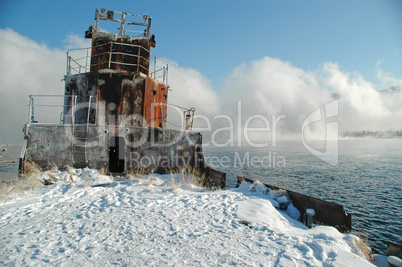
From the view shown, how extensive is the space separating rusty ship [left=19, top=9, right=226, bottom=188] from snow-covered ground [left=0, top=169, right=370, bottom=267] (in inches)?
86.8

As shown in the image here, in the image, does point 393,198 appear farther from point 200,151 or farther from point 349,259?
point 349,259

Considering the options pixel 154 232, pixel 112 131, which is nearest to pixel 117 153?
pixel 112 131

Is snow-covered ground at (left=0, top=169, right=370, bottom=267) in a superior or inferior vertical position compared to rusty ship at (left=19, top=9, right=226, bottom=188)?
inferior

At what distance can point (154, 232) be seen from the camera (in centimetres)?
474

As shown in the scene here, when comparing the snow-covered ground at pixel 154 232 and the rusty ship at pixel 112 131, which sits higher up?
the rusty ship at pixel 112 131

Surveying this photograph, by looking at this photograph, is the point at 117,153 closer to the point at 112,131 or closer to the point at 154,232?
the point at 112,131

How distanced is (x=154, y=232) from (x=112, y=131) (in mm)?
6467

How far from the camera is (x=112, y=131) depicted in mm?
9922

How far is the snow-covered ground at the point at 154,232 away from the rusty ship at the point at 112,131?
2.20m

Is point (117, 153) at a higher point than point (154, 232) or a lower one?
higher

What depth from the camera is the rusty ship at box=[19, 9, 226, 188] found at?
9.34 meters

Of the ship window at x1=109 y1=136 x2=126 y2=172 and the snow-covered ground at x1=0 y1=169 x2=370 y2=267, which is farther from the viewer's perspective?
the ship window at x1=109 y1=136 x2=126 y2=172

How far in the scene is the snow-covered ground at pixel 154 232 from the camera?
12.5 feet

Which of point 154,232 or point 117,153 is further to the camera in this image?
point 117,153
